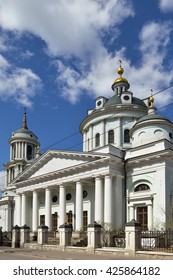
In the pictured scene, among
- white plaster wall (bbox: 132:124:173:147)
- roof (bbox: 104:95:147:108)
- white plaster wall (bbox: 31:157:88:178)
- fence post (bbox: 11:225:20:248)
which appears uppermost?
roof (bbox: 104:95:147:108)

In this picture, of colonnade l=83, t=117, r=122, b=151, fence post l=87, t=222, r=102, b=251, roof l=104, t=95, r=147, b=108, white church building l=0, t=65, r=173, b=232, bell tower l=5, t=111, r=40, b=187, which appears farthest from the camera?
bell tower l=5, t=111, r=40, b=187

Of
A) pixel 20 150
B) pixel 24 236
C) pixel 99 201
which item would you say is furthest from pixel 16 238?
pixel 20 150

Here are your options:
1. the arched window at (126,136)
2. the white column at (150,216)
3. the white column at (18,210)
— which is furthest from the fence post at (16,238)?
the arched window at (126,136)

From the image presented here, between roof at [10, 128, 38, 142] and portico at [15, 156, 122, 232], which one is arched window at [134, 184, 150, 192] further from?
roof at [10, 128, 38, 142]

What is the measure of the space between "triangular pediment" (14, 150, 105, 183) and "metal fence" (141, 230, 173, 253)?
833 cm

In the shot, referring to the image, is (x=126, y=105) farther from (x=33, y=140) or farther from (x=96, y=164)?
(x=33, y=140)

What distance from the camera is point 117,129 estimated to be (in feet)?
119

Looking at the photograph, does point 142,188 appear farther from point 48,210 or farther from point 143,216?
point 48,210

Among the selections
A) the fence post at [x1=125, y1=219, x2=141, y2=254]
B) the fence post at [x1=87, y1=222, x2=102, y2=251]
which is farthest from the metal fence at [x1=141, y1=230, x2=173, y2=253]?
the fence post at [x1=87, y1=222, x2=102, y2=251]

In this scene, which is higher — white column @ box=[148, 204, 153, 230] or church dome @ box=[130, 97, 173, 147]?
church dome @ box=[130, 97, 173, 147]

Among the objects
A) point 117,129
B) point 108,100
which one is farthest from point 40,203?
point 108,100

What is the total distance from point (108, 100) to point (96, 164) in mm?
12717

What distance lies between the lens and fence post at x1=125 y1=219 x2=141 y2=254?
59.4 ft

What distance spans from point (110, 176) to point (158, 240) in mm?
8058
